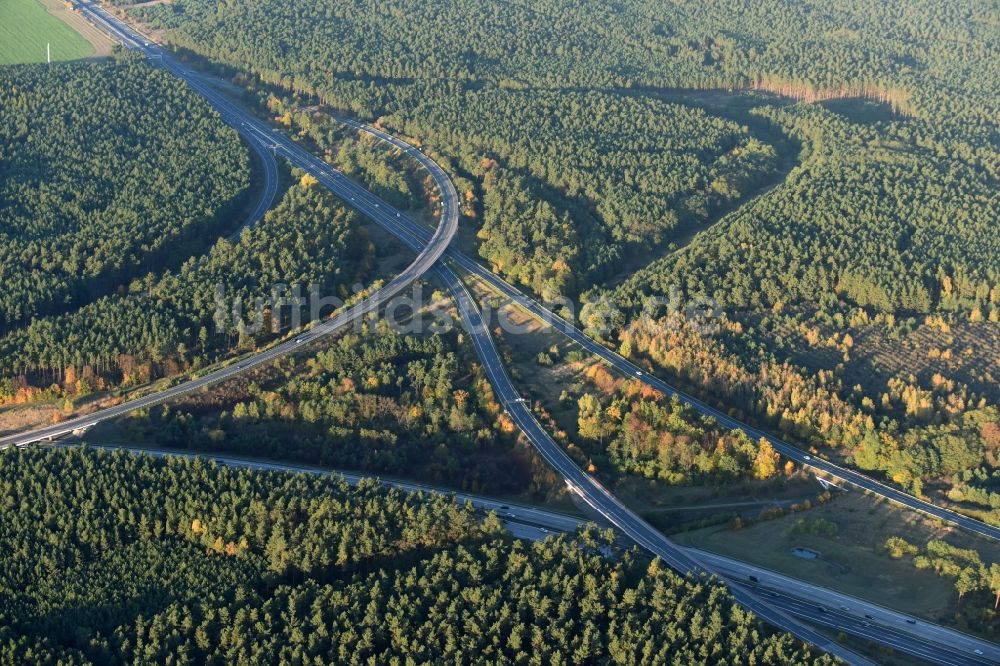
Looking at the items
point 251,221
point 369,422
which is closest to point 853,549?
point 369,422

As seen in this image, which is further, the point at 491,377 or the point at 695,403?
the point at 491,377

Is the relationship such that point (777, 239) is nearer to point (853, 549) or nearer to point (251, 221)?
point (853, 549)

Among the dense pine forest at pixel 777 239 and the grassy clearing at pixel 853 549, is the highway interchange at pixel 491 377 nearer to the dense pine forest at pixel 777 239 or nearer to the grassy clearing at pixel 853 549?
the dense pine forest at pixel 777 239

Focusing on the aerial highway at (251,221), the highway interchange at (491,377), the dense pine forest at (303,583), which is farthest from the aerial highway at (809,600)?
the aerial highway at (251,221)

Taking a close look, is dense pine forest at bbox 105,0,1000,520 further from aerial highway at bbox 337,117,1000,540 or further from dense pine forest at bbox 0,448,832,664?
dense pine forest at bbox 0,448,832,664

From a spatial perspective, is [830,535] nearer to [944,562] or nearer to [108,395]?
[944,562]

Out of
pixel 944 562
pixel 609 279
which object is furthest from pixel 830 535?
pixel 609 279

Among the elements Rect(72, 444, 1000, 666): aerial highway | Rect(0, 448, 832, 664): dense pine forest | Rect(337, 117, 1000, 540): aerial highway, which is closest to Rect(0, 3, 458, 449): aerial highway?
Rect(337, 117, 1000, 540): aerial highway
